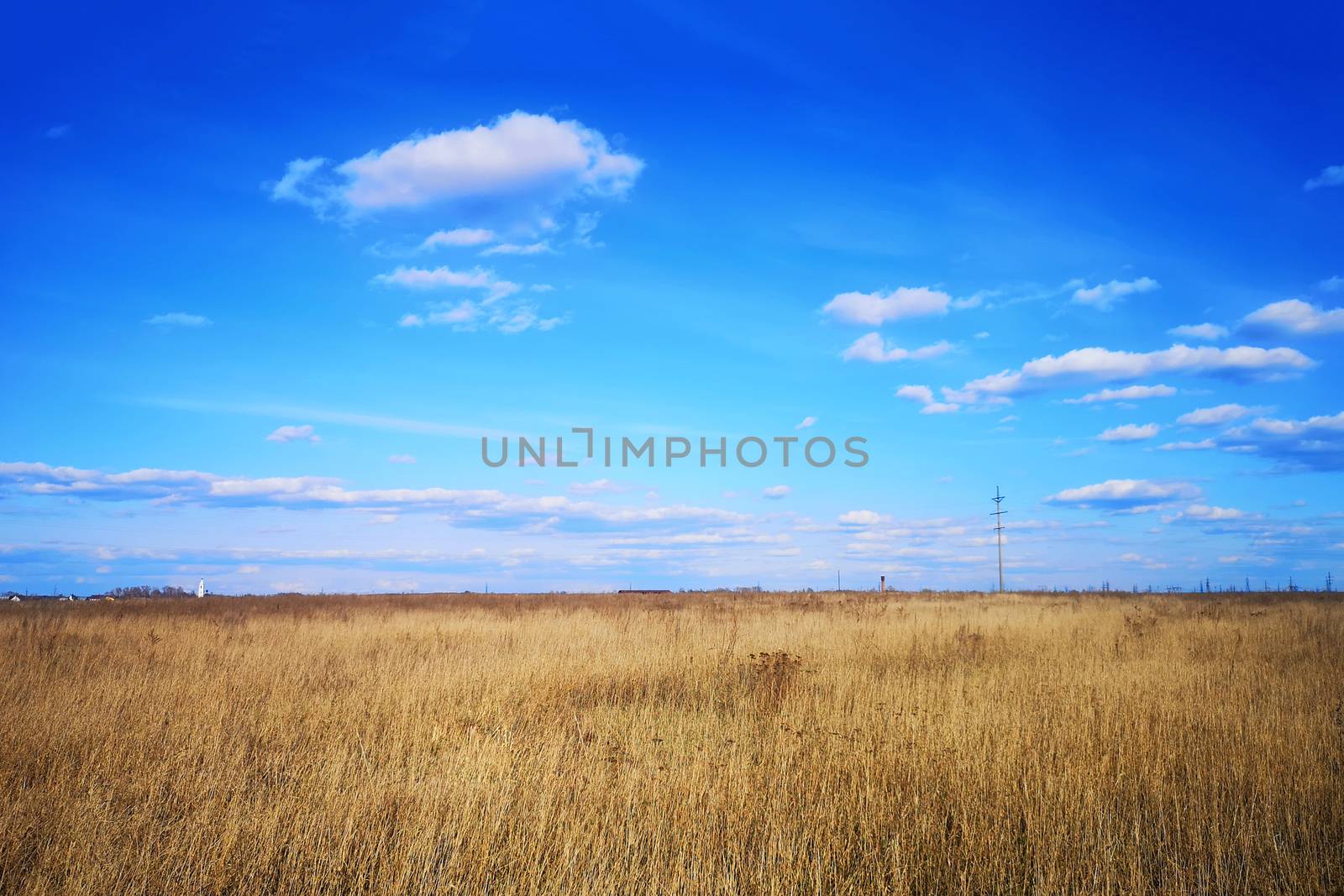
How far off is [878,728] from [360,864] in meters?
4.89

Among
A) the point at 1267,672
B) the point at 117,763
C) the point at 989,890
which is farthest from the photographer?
the point at 1267,672

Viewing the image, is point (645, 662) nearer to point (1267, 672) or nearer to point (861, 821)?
point (861, 821)

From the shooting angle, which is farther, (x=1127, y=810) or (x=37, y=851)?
(x=1127, y=810)

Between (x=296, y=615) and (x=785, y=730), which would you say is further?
(x=296, y=615)

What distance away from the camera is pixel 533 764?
6.97 metres

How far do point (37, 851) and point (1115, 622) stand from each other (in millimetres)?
22149

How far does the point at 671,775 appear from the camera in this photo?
254 inches

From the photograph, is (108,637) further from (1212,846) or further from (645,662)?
(1212,846)

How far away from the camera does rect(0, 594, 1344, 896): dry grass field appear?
203 inches

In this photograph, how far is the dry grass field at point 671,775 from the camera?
5.16 metres

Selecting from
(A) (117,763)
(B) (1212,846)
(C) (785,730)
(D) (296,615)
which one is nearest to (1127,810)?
(B) (1212,846)

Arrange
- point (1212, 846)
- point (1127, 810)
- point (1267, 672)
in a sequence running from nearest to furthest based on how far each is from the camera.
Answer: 1. point (1212, 846)
2. point (1127, 810)
3. point (1267, 672)

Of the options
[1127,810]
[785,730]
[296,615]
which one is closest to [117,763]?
[785,730]

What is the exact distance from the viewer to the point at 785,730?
8125 mm
